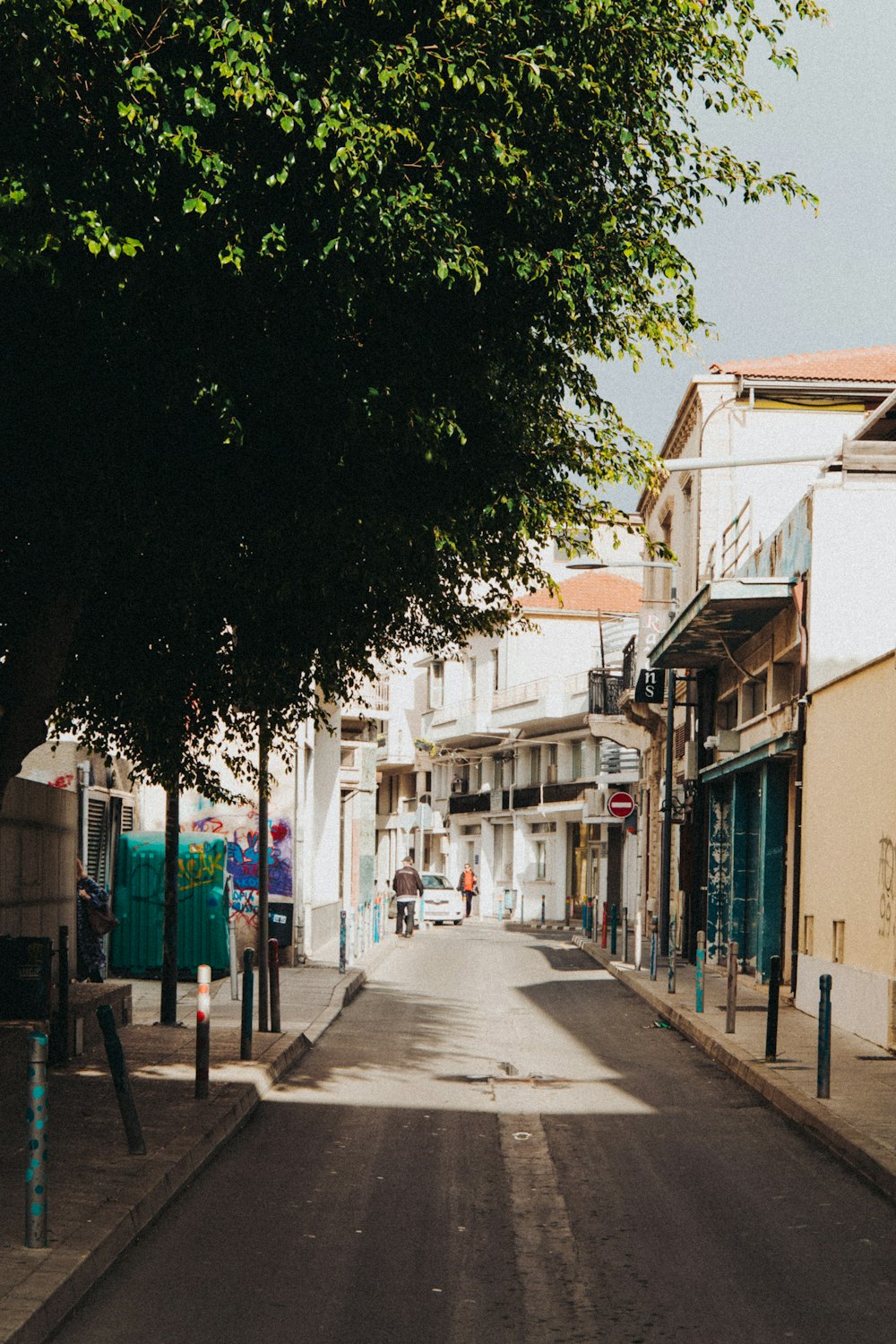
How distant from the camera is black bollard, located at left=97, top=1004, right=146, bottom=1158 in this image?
853 cm

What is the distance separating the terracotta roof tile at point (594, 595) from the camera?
6262 cm

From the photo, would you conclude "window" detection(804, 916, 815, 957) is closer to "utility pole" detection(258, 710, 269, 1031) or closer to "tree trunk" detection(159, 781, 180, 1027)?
"utility pole" detection(258, 710, 269, 1031)

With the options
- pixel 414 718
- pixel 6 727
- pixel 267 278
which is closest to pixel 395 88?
pixel 267 278

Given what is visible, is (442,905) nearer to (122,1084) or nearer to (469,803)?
(469,803)

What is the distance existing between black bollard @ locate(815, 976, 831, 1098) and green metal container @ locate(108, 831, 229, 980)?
12.6 meters

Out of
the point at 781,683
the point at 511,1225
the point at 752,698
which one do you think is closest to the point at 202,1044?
the point at 511,1225

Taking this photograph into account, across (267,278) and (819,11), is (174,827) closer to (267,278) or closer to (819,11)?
(267,278)

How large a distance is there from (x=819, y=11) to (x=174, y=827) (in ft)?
30.2

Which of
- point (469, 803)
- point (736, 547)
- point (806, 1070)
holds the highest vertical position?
point (736, 547)

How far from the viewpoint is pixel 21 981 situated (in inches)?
521

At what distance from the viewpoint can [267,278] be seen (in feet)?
28.2

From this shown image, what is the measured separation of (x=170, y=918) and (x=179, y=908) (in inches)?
301

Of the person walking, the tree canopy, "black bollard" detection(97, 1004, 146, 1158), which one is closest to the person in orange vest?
the person walking

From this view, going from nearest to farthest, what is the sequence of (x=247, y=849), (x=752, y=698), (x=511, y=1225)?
(x=511, y=1225)
(x=247, y=849)
(x=752, y=698)
